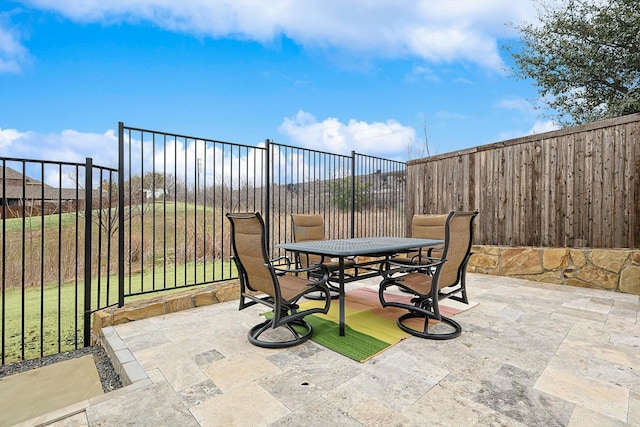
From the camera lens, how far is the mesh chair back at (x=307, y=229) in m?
4.04

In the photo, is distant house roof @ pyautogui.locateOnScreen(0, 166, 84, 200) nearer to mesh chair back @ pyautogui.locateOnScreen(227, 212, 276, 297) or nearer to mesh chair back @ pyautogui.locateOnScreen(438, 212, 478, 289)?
mesh chair back @ pyautogui.locateOnScreen(227, 212, 276, 297)

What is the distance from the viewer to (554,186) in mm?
4648

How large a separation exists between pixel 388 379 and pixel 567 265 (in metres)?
4.30

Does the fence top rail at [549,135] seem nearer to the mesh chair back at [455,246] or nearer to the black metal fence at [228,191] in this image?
the black metal fence at [228,191]

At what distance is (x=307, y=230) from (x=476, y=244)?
11.4 feet

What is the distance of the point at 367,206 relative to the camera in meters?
5.98

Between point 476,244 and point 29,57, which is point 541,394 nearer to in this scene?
point 476,244

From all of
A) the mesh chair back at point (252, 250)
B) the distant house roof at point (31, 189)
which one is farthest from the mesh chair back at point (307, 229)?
the distant house roof at point (31, 189)

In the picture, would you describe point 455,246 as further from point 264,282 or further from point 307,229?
point 307,229

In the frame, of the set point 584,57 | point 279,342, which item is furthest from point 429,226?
point 584,57

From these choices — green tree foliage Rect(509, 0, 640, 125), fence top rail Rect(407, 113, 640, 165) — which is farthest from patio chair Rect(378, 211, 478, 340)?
green tree foliage Rect(509, 0, 640, 125)

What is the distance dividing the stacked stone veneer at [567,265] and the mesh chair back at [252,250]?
4.61 metres

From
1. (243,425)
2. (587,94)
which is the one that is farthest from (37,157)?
(587,94)

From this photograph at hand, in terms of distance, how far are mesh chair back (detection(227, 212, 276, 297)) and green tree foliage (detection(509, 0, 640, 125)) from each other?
29.2 feet
